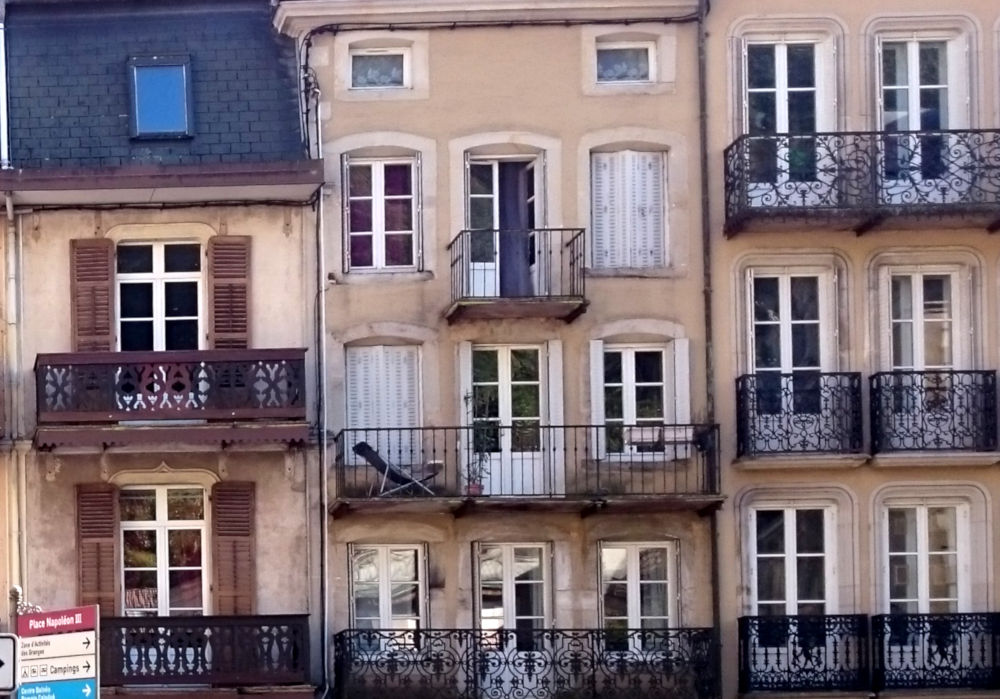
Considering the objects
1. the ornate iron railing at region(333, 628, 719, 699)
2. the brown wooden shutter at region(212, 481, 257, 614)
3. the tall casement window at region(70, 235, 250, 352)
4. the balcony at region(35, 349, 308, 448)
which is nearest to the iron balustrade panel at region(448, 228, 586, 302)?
the balcony at region(35, 349, 308, 448)

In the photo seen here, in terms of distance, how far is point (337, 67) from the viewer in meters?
29.5

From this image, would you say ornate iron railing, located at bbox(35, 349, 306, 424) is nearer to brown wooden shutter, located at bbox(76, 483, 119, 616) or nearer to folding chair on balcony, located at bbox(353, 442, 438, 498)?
folding chair on balcony, located at bbox(353, 442, 438, 498)

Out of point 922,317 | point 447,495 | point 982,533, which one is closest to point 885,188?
point 922,317

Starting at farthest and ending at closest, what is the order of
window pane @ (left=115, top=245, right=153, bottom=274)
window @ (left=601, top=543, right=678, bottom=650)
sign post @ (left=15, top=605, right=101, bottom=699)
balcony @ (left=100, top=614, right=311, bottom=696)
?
1. window pane @ (left=115, top=245, right=153, bottom=274)
2. window @ (left=601, top=543, right=678, bottom=650)
3. balcony @ (left=100, top=614, right=311, bottom=696)
4. sign post @ (left=15, top=605, right=101, bottom=699)

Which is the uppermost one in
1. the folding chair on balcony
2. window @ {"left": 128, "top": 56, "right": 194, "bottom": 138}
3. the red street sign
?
window @ {"left": 128, "top": 56, "right": 194, "bottom": 138}

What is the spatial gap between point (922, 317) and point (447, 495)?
21.8ft

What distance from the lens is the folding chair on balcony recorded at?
28.7 metres

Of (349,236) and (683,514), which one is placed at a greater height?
(349,236)

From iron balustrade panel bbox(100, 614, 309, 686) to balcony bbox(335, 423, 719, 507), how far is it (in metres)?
2.01

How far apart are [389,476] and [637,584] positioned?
3.52 meters

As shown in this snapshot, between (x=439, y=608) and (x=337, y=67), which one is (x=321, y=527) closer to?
(x=439, y=608)

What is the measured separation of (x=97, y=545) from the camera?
1139 inches

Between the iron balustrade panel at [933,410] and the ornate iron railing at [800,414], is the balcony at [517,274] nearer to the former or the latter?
the ornate iron railing at [800,414]

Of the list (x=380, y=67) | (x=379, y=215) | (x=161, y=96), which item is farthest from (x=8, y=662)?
(x=380, y=67)
